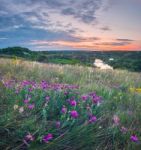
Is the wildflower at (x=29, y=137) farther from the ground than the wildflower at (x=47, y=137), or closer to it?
farther from the ground

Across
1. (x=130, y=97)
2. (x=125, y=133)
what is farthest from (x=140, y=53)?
(x=125, y=133)

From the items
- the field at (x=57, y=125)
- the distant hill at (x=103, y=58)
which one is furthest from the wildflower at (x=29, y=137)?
the distant hill at (x=103, y=58)

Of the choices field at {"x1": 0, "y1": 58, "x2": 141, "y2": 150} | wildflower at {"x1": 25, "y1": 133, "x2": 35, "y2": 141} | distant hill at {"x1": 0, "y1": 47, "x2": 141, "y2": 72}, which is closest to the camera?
wildflower at {"x1": 25, "y1": 133, "x2": 35, "y2": 141}

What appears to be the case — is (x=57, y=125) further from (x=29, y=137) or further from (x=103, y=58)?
(x=103, y=58)

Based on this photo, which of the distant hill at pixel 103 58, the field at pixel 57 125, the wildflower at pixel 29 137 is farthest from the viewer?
the distant hill at pixel 103 58

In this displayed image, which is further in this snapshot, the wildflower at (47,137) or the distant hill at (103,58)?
the distant hill at (103,58)

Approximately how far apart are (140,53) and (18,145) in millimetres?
30588

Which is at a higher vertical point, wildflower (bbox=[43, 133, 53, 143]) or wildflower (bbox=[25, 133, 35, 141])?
wildflower (bbox=[25, 133, 35, 141])

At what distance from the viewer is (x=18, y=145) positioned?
2.00 m

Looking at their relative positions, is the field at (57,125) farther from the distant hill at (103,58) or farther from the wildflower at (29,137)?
the distant hill at (103,58)

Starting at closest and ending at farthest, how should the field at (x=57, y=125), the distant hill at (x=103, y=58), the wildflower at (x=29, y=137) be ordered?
the wildflower at (x=29, y=137)
the field at (x=57, y=125)
the distant hill at (x=103, y=58)

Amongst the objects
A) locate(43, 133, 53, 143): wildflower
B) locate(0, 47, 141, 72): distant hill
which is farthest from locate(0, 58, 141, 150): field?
locate(0, 47, 141, 72): distant hill

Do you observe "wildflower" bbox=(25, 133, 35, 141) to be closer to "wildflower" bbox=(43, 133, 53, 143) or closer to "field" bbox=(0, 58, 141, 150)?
"field" bbox=(0, 58, 141, 150)

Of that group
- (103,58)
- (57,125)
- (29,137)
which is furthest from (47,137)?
A: (103,58)
